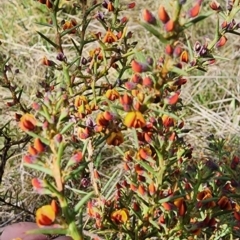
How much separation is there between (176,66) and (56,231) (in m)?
0.25

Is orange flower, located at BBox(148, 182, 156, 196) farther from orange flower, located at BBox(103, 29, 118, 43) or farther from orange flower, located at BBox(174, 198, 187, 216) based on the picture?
orange flower, located at BBox(103, 29, 118, 43)

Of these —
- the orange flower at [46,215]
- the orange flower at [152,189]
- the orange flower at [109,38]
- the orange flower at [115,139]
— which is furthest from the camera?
the orange flower at [109,38]

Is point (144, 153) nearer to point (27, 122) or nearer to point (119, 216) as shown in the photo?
point (119, 216)

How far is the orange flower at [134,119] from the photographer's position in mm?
668

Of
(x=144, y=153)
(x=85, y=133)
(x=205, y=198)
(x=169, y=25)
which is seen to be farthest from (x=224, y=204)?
(x=169, y=25)

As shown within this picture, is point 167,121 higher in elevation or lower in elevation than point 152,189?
higher

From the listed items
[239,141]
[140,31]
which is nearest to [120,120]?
[239,141]

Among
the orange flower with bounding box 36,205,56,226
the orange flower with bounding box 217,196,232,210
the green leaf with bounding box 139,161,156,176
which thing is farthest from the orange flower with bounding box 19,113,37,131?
the orange flower with bounding box 217,196,232,210

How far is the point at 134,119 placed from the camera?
67cm

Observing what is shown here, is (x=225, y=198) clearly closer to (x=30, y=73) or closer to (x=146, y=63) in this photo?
(x=146, y=63)

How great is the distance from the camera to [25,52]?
108 inches

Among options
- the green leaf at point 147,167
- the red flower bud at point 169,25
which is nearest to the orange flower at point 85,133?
the green leaf at point 147,167

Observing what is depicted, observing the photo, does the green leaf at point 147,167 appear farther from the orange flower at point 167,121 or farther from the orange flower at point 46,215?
the orange flower at point 46,215

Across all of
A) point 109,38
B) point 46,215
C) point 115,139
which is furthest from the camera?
point 109,38
